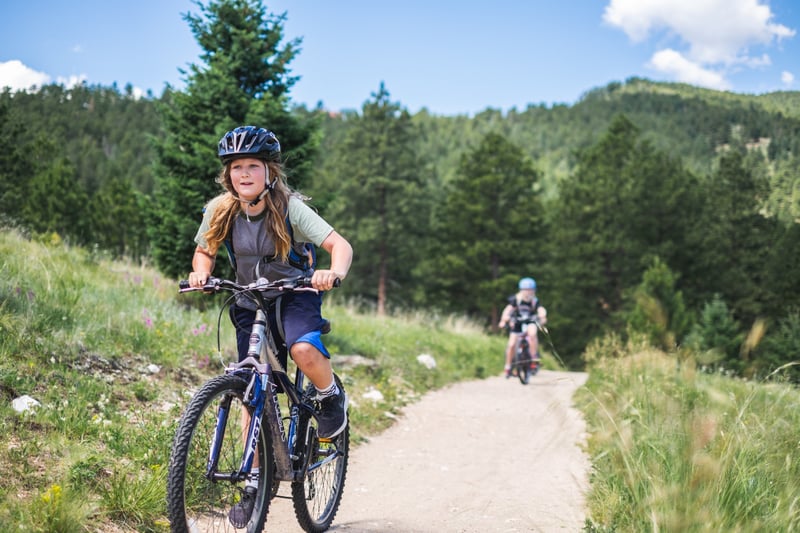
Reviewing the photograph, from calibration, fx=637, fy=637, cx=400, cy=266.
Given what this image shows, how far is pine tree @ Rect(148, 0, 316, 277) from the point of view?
10672 millimetres

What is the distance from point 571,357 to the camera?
131 feet

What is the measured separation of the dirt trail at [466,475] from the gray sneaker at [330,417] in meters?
0.71

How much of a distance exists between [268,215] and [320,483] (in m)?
1.75

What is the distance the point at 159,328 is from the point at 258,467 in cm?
430

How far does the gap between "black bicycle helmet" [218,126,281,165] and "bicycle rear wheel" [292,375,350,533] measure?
55.9 inches

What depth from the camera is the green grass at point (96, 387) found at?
3441mm

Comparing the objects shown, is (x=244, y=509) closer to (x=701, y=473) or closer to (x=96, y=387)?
(x=701, y=473)

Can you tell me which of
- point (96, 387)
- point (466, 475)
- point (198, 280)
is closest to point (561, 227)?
point (466, 475)

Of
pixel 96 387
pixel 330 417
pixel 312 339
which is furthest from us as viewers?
pixel 96 387

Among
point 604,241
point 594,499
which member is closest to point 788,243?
point 604,241

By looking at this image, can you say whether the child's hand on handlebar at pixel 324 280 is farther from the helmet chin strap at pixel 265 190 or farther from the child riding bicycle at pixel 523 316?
the child riding bicycle at pixel 523 316

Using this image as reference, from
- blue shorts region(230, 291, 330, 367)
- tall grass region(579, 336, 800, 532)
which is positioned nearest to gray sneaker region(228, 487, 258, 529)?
blue shorts region(230, 291, 330, 367)

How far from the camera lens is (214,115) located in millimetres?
10922

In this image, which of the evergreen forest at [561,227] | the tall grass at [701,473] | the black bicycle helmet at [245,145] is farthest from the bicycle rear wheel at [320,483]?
the evergreen forest at [561,227]
